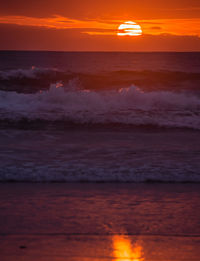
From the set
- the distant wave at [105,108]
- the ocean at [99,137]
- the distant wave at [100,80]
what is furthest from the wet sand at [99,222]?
the distant wave at [100,80]

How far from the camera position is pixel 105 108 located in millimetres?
10719

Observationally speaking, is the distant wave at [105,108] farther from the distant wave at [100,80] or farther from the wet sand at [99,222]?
the distant wave at [100,80]

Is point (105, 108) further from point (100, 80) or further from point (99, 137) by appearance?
point (100, 80)

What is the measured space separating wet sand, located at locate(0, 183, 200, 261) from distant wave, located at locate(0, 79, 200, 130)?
15.9 feet

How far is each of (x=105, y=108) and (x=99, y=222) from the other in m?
7.84

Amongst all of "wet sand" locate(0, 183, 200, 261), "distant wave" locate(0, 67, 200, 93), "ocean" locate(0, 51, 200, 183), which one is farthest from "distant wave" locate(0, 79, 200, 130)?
"distant wave" locate(0, 67, 200, 93)

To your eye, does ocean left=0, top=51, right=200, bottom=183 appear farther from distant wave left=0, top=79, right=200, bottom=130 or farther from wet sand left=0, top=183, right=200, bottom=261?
wet sand left=0, top=183, right=200, bottom=261

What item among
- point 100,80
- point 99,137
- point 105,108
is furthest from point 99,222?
point 100,80

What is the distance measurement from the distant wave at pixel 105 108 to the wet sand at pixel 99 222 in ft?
15.9

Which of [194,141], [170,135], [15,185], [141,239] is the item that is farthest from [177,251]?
[170,135]

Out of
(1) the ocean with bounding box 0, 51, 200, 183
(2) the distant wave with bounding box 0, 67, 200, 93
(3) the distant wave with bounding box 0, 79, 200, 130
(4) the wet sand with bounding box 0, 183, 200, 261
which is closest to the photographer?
(4) the wet sand with bounding box 0, 183, 200, 261

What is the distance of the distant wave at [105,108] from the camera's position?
8992 mm

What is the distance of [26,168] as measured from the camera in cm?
462

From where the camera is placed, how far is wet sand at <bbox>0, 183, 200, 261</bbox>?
2438mm
